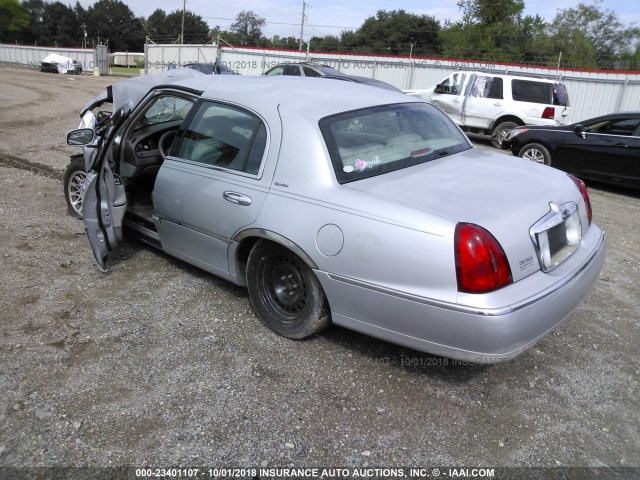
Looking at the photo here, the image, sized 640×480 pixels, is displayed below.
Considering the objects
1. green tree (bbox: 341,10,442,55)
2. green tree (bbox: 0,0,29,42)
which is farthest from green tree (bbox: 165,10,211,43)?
green tree (bbox: 0,0,29,42)

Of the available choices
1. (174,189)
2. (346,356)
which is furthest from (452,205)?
(174,189)

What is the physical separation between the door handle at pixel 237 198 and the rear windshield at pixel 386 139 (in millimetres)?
651

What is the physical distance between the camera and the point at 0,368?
10.5ft

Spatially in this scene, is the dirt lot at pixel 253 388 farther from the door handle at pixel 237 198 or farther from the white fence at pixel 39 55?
the white fence at pixel 39 55

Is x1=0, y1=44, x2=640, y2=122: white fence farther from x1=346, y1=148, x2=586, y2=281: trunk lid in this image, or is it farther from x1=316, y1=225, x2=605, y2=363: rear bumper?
x1=316, y1=225, x2=605, y2=363: rear bumper

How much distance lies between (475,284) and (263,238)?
142 centimetres

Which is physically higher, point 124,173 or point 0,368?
point 124,173

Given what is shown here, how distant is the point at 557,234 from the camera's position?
3.22m

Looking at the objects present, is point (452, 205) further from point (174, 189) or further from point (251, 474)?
point (174, 189)

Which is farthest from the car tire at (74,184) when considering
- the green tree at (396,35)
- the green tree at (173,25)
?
the green tree at (173,25)

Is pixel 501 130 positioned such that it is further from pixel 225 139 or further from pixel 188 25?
pixel 188 25

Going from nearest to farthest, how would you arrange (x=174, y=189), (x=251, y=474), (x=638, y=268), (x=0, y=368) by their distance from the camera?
(x=251, y=474) < (x=0, y=368) < (x=174, y=189) < (x=638, y=268)

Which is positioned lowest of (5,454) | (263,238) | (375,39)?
(5,454)

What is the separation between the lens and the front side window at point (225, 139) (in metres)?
3.68
